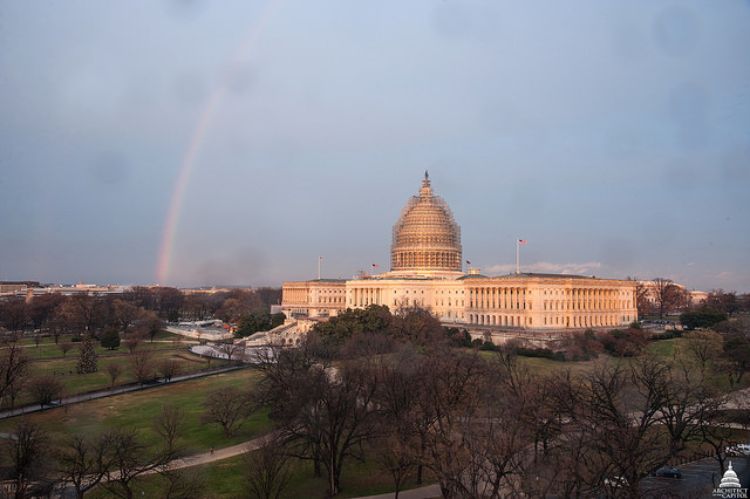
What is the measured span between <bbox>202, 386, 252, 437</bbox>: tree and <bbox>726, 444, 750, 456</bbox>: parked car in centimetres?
2963

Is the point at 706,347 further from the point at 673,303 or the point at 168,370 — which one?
the point at 673,303

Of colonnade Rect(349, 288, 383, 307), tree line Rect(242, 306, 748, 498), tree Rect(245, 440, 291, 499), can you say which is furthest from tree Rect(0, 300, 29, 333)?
tree Rect(245, 440, 291, 499)

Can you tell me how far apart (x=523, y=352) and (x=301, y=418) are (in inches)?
1810

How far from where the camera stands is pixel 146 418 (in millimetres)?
44531

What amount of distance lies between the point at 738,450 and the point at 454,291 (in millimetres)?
81271

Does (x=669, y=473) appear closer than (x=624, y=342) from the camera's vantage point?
Yes

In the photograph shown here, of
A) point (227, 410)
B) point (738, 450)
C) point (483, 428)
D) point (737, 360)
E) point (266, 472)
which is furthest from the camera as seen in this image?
point (737, 360)

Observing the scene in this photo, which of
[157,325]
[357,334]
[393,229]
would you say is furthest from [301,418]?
[393,229]

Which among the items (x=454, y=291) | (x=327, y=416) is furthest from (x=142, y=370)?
(x=454, y=291)

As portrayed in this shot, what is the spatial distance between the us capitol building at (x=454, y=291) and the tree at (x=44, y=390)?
5673 centimetres

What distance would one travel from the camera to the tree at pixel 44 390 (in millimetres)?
48062

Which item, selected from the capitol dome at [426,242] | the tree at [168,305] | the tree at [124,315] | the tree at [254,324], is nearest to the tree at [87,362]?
the tree at [254,324]

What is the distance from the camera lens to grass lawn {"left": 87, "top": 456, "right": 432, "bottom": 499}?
2988 cm

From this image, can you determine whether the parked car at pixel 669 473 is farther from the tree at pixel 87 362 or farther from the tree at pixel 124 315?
the tree at pixel 124 315
